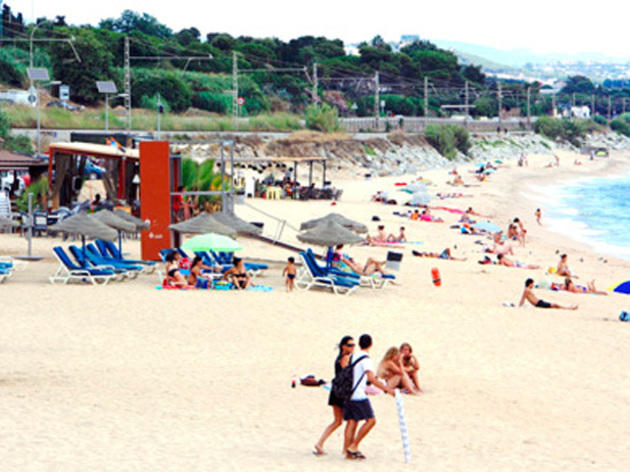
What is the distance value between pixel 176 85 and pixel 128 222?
180ft

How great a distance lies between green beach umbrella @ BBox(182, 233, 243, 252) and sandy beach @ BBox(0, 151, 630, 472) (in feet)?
3.35

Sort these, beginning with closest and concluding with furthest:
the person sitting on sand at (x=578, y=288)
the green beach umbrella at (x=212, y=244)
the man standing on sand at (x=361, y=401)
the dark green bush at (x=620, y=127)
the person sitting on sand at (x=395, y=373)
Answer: the man standing on sand at (x=361, y=401), the person sitting on sand at (x=395, y=373), the green beach umbrella at (x=212, y=244), the person sitting on sand at (x=578, y=288), the dark green bush at (x=620, y=127)

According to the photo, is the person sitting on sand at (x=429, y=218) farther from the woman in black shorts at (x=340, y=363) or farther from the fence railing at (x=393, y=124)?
the fence railing at (x=393, y=124)

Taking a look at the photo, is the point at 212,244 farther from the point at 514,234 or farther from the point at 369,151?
the point at 369,151

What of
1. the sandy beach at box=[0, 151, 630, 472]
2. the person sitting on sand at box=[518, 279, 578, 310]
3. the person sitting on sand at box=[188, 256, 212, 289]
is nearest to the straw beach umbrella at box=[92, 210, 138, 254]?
the sandy beach at box=[0, 151, 630, 472]

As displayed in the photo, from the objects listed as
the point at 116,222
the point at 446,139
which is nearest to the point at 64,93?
the point at 446,139

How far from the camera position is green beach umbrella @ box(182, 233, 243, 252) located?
16.5 meters

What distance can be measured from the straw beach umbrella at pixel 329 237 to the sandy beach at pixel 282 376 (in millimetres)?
998

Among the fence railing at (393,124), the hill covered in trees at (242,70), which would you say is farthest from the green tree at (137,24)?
the fence railing at (393,124)

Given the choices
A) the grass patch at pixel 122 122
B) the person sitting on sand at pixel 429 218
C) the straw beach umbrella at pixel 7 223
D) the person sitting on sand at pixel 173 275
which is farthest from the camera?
the grass patch at pixel 122 122

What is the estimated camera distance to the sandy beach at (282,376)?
320 inches

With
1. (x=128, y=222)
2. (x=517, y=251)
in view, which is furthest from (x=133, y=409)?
(x=517, y=251)

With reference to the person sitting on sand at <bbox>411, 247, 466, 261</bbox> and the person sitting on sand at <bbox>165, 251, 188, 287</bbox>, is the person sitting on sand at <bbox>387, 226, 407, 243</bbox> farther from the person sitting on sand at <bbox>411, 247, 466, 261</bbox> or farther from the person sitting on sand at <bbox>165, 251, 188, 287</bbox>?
the person sitting on sand at <bbox>165, 251, 188, 287</bbox>

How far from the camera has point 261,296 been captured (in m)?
15.7
